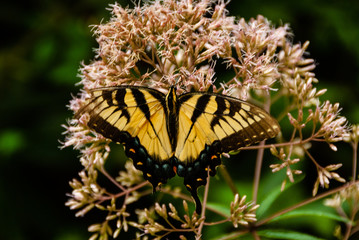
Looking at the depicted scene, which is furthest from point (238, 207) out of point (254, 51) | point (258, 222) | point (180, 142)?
point (254, 51)

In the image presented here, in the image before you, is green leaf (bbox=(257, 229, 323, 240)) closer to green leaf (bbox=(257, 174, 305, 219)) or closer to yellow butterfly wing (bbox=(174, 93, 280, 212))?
green leaf (bbox=(257, 174, 305, 219))

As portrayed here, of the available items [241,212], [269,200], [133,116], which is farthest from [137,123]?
[269,200]

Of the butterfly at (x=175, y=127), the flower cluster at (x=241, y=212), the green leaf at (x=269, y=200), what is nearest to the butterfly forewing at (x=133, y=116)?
the butterfly at (x=175, y=127)

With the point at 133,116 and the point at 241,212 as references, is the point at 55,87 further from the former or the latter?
the point at 241,212

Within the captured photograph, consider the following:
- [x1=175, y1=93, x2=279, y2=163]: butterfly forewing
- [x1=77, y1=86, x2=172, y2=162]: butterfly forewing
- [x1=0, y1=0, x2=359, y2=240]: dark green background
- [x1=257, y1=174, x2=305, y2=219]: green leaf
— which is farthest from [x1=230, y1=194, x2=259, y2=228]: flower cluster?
→ [x1=0, y1=0, x2=359, y2=240]: dark green background

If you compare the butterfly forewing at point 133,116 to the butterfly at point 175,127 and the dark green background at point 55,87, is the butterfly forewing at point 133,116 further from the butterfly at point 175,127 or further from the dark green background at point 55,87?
the dark green background at point 55,87

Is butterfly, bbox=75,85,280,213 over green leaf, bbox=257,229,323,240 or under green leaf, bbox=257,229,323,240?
over
